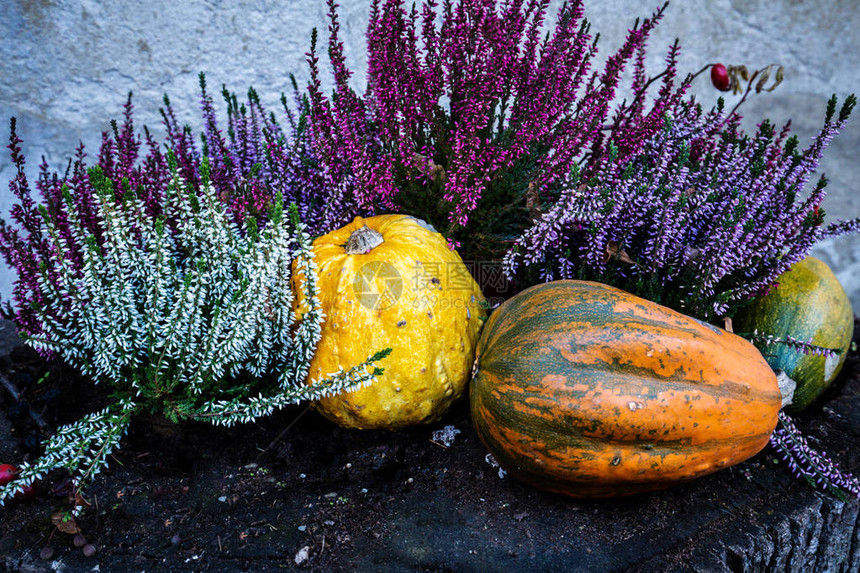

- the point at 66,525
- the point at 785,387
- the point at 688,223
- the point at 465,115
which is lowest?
the point at 66,525

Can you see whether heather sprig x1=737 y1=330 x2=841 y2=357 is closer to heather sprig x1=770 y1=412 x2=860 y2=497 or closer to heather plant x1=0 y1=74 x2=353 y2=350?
heather sprig x1=770 y1=412 x2=860 y2=497

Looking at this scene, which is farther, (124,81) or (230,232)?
(124,81)

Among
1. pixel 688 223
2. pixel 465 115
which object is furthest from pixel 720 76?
pixel 465 115

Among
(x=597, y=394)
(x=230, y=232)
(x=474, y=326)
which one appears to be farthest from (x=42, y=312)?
(x=597, y=394)

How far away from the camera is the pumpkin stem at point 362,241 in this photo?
1.72 metres

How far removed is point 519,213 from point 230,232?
3.26ft

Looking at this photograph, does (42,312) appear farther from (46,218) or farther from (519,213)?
(519,213)

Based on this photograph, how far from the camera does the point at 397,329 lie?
163cm

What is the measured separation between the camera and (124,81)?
2.96 m

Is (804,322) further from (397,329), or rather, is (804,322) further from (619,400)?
(397,329)

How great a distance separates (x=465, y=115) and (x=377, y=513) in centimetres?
118

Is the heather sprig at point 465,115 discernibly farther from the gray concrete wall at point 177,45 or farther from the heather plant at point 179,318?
the gray concrete wall at point 177,45

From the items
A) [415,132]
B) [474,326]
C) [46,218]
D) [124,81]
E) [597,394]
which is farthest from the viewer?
[124,81]

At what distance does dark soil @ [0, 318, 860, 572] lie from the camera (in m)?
1.36
